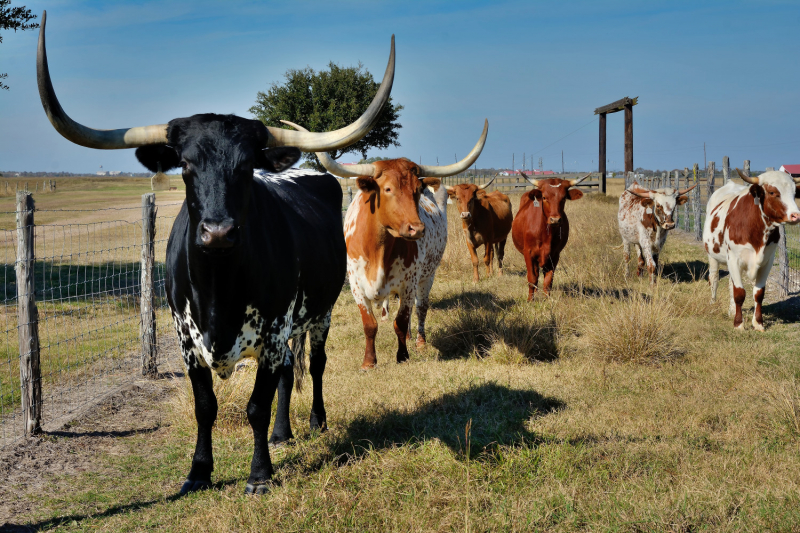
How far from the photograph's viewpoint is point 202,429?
12.7 feet

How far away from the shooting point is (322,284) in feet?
15.2

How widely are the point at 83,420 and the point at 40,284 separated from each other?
6898mm

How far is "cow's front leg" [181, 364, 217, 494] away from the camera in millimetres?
3777

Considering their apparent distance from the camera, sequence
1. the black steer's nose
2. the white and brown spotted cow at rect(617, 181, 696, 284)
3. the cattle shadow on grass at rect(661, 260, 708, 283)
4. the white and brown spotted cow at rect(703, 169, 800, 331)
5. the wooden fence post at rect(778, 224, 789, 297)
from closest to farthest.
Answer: the black steer's nose < the white and brown spotted cow at rect(703, 169, 800, 331) < the wooden fence post at rect(778, 224, 789, 297) < the white and brown spotted cow at rect(617, 181, 696, 284) < the cattle shadow on grass at rect(661, 260, 708, 283)

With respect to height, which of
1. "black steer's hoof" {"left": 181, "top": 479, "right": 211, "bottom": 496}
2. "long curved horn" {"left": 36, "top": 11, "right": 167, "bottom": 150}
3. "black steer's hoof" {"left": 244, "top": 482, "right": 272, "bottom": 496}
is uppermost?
"long curved horn" {"left": 36, "top": 11, "right": 167, "bottom": 150}

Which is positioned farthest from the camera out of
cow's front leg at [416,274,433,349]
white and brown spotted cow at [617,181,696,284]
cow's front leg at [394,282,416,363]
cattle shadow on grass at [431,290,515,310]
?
white and brown spotted cow at [617,181,696,284]

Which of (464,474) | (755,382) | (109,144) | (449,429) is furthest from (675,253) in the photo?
(109,144)

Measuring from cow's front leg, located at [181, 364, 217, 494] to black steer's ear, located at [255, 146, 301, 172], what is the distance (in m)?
1.28

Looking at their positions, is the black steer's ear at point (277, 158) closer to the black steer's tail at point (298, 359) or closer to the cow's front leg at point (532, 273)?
the black steer's tail at point (298, 359)

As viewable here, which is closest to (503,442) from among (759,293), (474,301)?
(474,301)

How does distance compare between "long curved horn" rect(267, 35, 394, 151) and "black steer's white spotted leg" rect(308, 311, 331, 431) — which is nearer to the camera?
"long curved horn" rect(267, 35, 394, 151)

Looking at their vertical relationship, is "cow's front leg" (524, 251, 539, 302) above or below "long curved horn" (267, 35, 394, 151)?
below

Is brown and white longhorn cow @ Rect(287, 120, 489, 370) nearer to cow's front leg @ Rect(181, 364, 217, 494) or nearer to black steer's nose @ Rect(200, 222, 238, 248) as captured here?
cow's front leg @ Rect(181, 364, 217, 494)

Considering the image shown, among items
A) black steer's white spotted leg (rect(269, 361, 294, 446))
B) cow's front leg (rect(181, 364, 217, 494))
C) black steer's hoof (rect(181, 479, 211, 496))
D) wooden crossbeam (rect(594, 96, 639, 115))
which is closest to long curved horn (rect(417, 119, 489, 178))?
black steer's white spotted leg (rect(269, 361, 294, 446))
